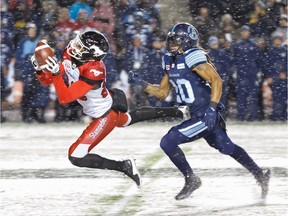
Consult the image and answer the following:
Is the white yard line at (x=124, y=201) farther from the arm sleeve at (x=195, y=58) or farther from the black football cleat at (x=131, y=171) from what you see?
the arm sleeve at (x=195, y=58)

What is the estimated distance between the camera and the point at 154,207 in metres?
7.46

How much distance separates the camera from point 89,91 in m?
7.74

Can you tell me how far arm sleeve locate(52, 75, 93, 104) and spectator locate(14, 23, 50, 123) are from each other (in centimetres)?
670

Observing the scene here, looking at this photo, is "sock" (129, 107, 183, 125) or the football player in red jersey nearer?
the football player in red jersey

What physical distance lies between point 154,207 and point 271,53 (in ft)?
23.5

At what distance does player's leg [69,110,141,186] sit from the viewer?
7.79 metres

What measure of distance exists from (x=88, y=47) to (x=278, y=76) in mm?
7159

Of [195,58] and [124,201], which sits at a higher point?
[195,58]

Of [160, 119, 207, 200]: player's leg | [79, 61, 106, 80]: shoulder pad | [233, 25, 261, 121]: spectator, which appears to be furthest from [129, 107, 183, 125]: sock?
[233, 25, 261, 121]: spectator

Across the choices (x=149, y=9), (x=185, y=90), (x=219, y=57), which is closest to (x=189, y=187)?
(x=185, y=90)

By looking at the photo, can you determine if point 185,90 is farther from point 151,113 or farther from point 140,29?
point 140,29

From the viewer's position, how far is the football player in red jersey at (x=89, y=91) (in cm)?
750

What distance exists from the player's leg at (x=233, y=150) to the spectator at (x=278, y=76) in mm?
6484

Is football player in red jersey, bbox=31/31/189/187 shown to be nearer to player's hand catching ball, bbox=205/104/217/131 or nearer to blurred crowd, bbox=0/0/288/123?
player's hand catching ball, bbox=205/104/217/131
